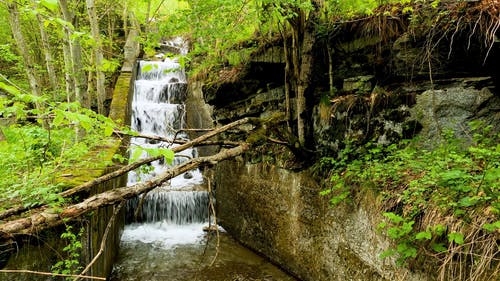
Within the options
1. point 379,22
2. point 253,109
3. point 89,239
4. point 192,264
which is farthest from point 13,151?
point 379,22

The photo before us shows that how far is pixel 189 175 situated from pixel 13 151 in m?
5.53

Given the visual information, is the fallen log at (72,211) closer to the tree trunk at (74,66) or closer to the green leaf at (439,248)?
the green leaf at (439,248)

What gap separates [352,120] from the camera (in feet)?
14.1

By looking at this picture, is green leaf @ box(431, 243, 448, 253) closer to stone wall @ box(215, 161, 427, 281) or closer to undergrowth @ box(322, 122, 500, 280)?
undergrowth @ box(322, 122, 500, 280)

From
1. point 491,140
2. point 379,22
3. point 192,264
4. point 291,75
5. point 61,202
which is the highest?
point 379,22

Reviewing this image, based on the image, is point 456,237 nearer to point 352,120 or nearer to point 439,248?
point 439,248

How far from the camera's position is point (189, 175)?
966cm

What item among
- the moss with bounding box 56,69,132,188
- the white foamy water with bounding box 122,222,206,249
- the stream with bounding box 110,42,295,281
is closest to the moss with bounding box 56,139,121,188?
the moss with bounding box 56,69,132,188

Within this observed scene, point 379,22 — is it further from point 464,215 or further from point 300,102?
point 464,215

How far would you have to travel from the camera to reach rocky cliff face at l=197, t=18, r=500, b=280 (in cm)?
353

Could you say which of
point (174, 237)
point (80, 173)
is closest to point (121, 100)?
point (174, 237)

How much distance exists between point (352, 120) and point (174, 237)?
4815 millimetres

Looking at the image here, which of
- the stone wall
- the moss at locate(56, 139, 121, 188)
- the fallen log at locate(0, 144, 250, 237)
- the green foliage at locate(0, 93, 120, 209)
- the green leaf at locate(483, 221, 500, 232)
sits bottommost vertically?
the stone wall

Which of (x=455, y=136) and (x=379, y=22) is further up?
(x=379, y=22)
